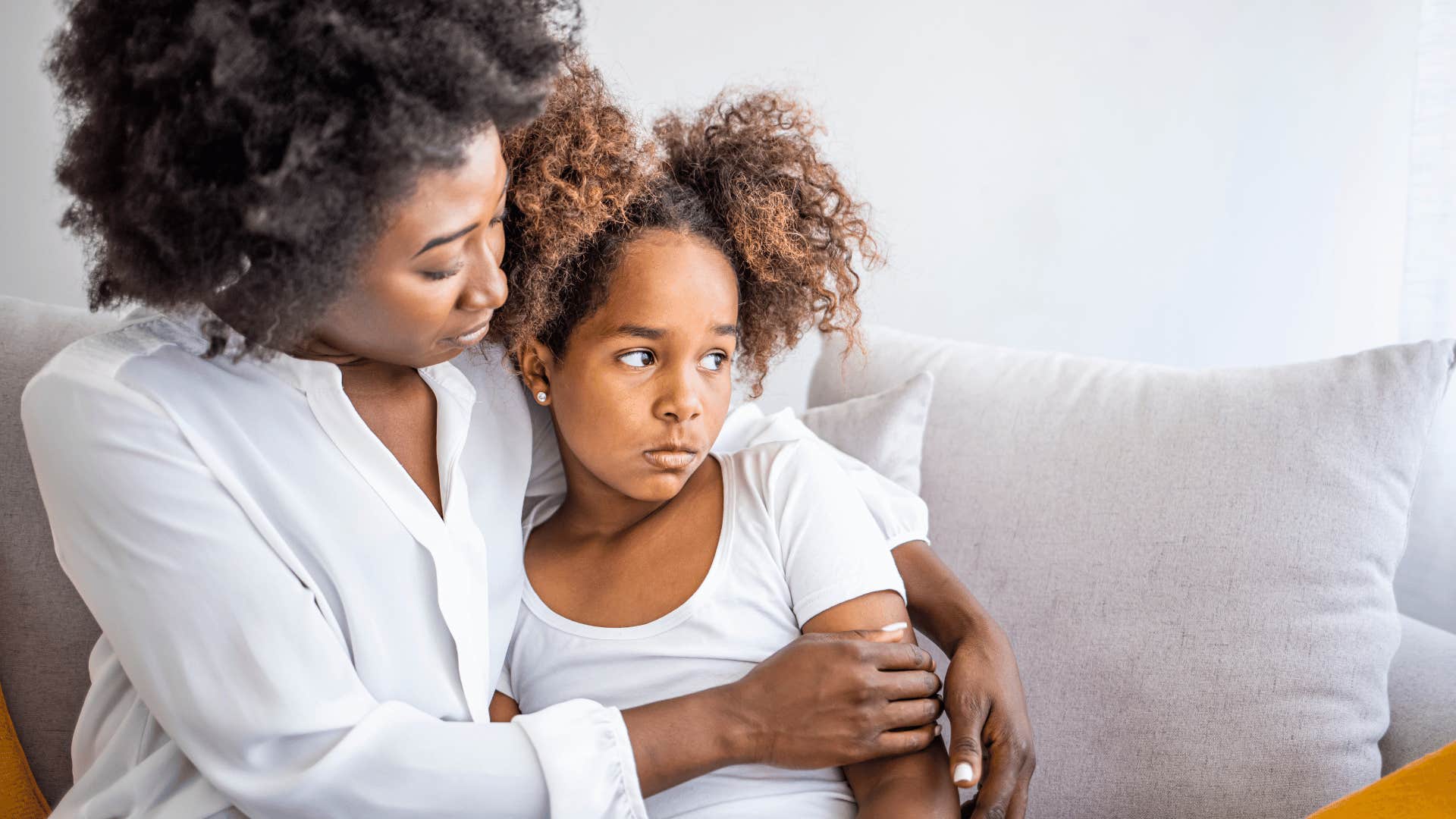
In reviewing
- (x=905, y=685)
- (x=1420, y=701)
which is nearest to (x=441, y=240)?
(x=905, y=685)

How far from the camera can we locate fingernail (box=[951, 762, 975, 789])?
→ 1.02 m

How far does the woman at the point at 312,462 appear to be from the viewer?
837 millimetres

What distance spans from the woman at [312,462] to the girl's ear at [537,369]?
0.15 metres

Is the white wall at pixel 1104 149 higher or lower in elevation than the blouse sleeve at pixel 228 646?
higher

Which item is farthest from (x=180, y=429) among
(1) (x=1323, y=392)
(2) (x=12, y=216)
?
(1) (x=1323, y=392)

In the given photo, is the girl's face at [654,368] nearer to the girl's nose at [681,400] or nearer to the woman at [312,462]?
the girl's nose at [681,400]

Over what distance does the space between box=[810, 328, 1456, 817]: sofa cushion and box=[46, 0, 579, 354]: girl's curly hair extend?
2.99 ft

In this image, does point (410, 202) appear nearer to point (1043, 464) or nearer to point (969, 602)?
point (969, 602)

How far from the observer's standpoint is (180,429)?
942mm

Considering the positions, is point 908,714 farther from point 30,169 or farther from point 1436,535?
point 30,169

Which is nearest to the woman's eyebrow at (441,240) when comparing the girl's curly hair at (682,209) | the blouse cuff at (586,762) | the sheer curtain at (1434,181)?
the girl's curly hair at (682,209)

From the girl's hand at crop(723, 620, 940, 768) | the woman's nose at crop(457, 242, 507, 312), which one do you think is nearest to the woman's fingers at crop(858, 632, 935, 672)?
the girl's hand at crop(723, 620, 940, 768)

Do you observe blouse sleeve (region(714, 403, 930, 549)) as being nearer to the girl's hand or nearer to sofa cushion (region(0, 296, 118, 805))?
the girl's hand

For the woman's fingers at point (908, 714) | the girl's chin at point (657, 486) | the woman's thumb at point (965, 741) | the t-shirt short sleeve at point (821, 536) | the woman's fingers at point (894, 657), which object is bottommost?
the woman's thumb at point (965, 741)
